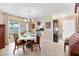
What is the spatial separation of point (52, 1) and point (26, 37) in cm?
106

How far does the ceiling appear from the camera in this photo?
3148 millimetres

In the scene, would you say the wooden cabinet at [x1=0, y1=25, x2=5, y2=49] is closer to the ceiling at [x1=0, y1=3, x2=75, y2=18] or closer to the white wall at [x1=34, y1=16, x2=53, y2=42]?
the ceiling at [x1=0, y1=3, x2=75, y2=18]

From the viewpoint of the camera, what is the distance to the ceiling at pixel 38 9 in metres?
3.15

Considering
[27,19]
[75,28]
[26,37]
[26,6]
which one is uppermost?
[26,6]


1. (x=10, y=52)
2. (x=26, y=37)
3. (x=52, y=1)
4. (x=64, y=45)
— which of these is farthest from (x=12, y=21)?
(x=64, y=45)

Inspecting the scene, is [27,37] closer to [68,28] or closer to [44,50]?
[44,50]

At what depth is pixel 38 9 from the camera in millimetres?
3238

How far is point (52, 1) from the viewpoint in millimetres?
3105

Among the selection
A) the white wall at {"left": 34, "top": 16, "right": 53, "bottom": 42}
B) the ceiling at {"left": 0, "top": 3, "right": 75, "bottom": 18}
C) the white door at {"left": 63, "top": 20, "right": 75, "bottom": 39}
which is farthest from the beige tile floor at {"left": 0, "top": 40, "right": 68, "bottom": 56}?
the ceiling at {"left": 0, "top": 3, "right": 75, "bottom": 18}

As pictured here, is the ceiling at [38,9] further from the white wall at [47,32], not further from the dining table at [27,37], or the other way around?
the dining table at [27,37]

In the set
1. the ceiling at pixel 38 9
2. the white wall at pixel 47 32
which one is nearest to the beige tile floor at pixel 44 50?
the white wall at pixel 47 32

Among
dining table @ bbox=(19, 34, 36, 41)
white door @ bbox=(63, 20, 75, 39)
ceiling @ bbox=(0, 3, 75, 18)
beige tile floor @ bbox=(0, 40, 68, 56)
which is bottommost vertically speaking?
beige tile floor @ bbox=(0, 40, 68, 56)

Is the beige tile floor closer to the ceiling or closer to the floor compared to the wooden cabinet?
closer to the floor

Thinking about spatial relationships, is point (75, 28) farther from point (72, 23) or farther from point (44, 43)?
point (44, 43)
